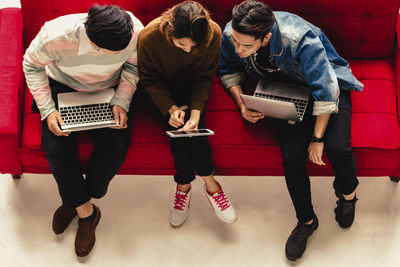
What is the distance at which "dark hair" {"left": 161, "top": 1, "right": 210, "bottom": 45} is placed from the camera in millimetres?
1466

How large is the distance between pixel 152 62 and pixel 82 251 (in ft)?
2.96

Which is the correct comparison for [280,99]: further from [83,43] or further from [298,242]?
[83,43]

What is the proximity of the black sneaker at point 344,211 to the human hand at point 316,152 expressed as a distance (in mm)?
306

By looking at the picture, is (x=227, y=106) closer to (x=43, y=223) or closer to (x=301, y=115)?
(x=301, y=115)

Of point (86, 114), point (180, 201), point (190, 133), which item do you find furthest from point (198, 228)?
point (86, 114)

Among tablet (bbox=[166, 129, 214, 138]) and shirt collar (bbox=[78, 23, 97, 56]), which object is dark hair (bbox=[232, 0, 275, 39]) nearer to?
tablet (bbox=[166, 129, 214, 138])

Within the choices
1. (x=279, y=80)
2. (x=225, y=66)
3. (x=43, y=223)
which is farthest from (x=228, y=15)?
(x=43, y=223)

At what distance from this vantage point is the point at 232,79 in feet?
6.52

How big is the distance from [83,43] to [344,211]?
4.48 feet

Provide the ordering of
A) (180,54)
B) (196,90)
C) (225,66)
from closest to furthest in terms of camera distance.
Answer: (180,54)
(196,90)
(225,66)

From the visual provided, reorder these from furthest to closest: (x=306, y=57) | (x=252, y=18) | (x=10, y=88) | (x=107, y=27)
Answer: (x=10, y=88) → (x=306, y=57) → (x=252, y=18) → (x=107, y=27)

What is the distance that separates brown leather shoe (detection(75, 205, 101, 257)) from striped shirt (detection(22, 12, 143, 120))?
55cm

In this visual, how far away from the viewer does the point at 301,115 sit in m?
1.82

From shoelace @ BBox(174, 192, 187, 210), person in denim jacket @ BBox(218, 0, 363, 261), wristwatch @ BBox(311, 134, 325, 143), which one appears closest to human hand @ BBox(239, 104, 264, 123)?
person in denim jacket @ BBox(218, 0, 363, 261)
